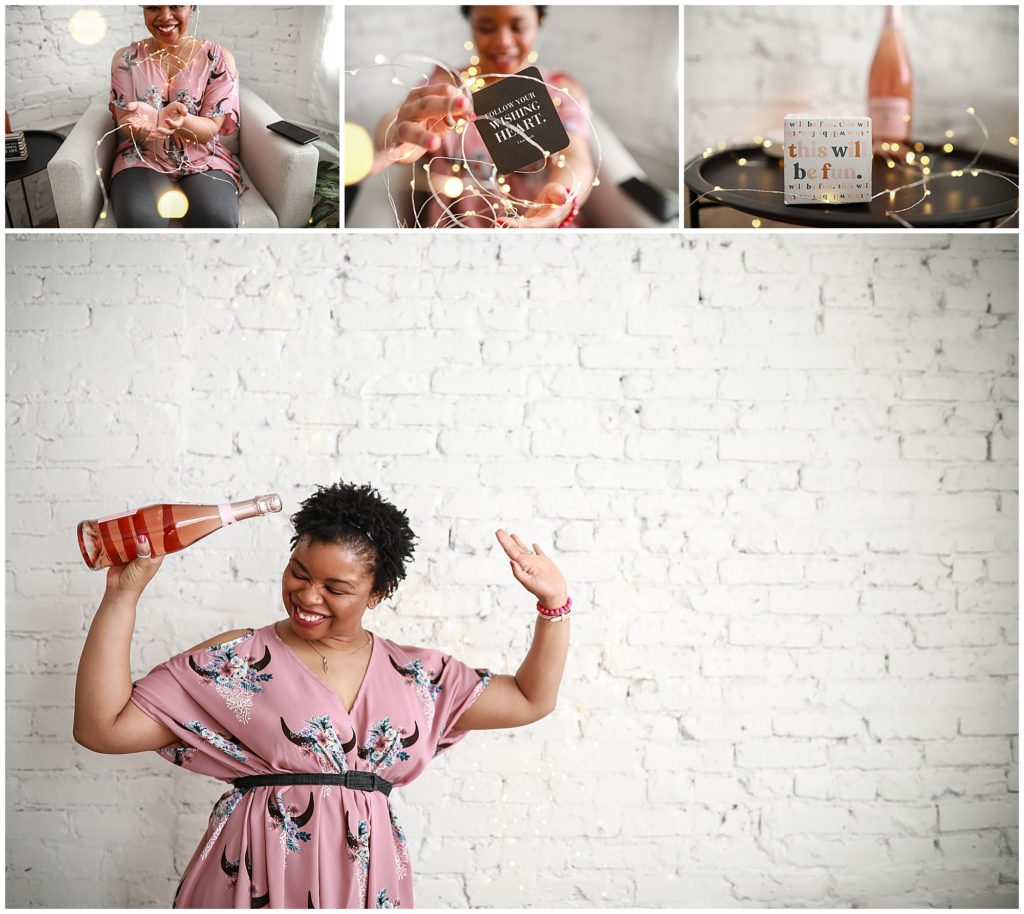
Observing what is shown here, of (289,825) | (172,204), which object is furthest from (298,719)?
(172,204)

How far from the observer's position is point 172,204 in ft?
5.88

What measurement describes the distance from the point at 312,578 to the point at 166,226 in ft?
2.53

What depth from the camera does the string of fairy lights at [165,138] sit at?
1.71 meters

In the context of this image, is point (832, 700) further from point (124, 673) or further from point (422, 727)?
point (124, 673)

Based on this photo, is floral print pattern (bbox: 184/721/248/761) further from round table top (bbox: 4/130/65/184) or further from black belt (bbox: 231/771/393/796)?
round table top (bbox: 4/130/65/184)

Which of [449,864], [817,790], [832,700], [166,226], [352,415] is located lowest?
[449,864]

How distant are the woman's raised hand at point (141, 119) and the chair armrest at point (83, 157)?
0.13ft

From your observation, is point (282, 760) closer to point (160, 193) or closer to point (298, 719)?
point (298, 719)

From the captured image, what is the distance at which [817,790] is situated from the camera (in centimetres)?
214

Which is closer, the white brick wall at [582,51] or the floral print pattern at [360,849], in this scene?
the floral print pattern at [360,849]

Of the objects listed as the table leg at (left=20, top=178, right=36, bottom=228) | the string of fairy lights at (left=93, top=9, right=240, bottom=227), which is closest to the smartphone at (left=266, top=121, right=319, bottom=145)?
the string of fairy lights at (left=93, top=9, right=240, bottom=227)

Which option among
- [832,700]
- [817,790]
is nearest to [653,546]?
[832,700]

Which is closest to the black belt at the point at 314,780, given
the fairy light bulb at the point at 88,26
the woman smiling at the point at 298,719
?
the woman smiling at the point at 298,719

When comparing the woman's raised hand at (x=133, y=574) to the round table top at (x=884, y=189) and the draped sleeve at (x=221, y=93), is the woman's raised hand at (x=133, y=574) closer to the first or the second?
the draped sleeve at (x=221, y=93)
